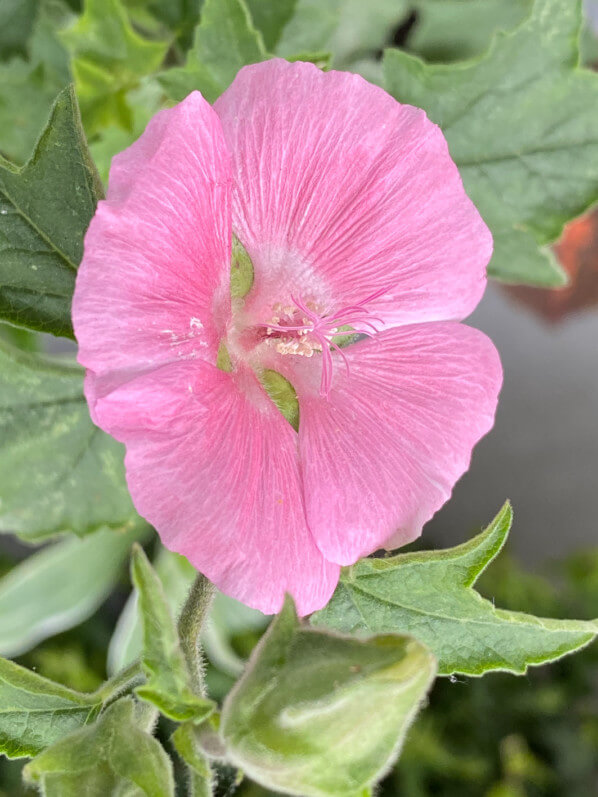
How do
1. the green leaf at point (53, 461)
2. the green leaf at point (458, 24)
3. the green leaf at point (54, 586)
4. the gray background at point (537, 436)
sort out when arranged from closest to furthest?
the green leaf at point (53, 461) < the green leaf at point (458, 24) < the green leaf at point (54, 586) < the gray background at point (537, 436)

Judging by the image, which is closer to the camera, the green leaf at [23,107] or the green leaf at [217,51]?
the green leaf at [217,51]

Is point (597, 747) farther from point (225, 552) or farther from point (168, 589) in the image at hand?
point (225, 552)

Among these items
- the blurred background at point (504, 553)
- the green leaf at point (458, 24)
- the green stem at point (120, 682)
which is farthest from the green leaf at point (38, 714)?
the green leaf at point (458, 24)

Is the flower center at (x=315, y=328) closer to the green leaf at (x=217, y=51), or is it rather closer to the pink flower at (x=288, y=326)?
the pink flower at (x=288, y=326)

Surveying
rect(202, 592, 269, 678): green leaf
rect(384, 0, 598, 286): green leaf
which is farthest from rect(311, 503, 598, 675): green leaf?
rect(202, 592, 269, 678): green leaf

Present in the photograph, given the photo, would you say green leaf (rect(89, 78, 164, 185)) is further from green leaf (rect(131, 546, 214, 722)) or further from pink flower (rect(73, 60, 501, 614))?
green leaf (rect(131, 546, 214, 722))
